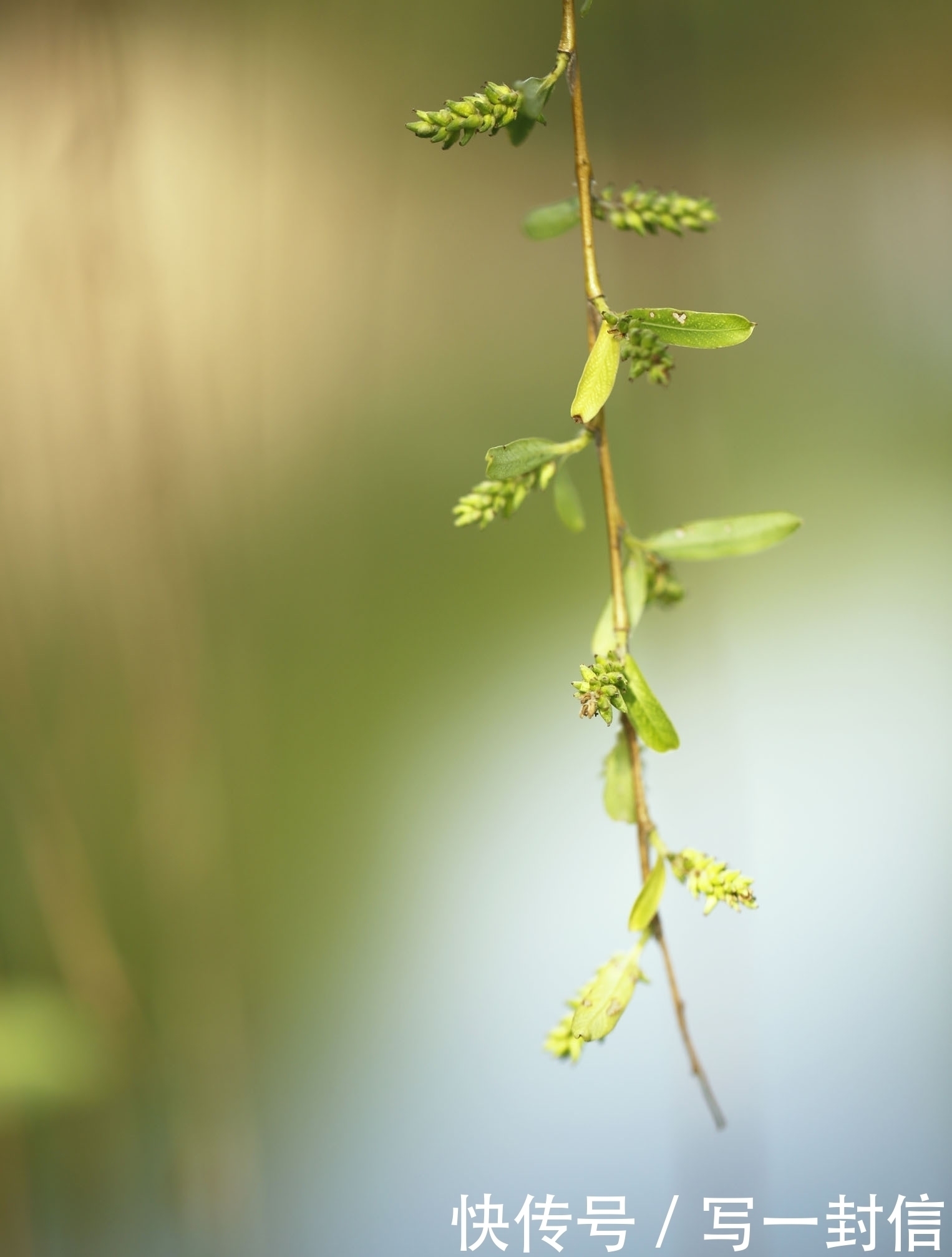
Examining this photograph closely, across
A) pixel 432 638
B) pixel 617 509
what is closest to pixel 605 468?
pixel 617 509

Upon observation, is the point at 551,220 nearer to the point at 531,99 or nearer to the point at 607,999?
the point at 531,99

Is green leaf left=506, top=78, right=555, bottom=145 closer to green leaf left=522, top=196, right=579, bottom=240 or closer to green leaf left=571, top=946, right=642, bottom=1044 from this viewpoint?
green leaf left=522, top=196, right=579, bottom=240

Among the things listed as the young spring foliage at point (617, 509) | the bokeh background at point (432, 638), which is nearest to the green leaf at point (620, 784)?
the young spring foliage at point (617, 509)

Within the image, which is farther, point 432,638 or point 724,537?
point 432,638

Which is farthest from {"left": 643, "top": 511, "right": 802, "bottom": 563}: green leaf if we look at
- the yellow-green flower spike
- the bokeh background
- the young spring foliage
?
the bokeh background

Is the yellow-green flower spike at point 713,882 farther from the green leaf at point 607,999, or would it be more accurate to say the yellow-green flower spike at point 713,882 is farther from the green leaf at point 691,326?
the green leaf at point 691,326

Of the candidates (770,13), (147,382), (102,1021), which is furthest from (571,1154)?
(770,13)

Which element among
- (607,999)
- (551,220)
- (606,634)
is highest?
(551,220)

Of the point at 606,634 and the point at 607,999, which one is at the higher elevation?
the point at 606,634
